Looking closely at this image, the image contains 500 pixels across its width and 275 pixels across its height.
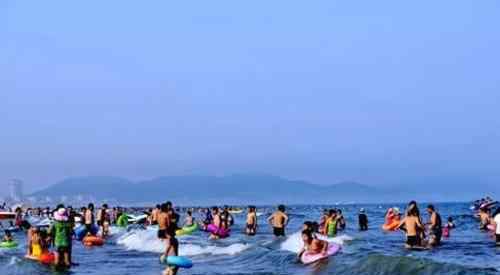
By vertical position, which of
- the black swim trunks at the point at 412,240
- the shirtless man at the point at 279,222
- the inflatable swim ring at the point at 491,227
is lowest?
the black swim trunks at the point at 412,240

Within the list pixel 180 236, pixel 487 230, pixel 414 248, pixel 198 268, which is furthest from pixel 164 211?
pixel 487 230

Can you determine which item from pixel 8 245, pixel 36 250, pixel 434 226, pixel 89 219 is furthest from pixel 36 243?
pixel 434 226

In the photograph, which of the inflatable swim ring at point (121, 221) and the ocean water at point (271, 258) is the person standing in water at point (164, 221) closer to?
the ocean water at point (271, 258)

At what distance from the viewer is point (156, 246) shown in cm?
2914

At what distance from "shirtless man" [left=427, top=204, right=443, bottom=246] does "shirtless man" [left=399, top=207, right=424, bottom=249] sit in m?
1.22

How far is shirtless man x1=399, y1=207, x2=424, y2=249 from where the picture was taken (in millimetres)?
23141

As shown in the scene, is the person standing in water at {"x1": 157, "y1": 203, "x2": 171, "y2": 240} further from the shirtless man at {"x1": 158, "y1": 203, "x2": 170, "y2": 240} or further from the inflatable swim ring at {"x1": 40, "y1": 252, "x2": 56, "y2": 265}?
the inflatable swim ring at {"x1": 40, "y1": 252, "x2": 56, "y2": 265}

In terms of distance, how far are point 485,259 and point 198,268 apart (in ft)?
26.2

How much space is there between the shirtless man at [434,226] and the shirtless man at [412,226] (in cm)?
122

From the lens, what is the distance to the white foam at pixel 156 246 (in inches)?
1027

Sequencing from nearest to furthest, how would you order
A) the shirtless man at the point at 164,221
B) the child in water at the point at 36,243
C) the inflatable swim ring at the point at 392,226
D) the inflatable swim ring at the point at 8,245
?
the child in water at the point at 36,243, the shirtless man at the point at 164,221, the inflatable swim ring at the point at 8,245, the inflatable swim ring at the point at 392,226

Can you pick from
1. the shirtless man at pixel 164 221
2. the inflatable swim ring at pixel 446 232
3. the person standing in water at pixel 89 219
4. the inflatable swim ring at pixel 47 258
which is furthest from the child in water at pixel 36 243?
the inflatable swim ring at pixel 446 232

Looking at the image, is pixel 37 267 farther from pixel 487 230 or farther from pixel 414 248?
pixel 487 230

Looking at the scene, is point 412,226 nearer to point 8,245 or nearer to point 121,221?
point 8,245
